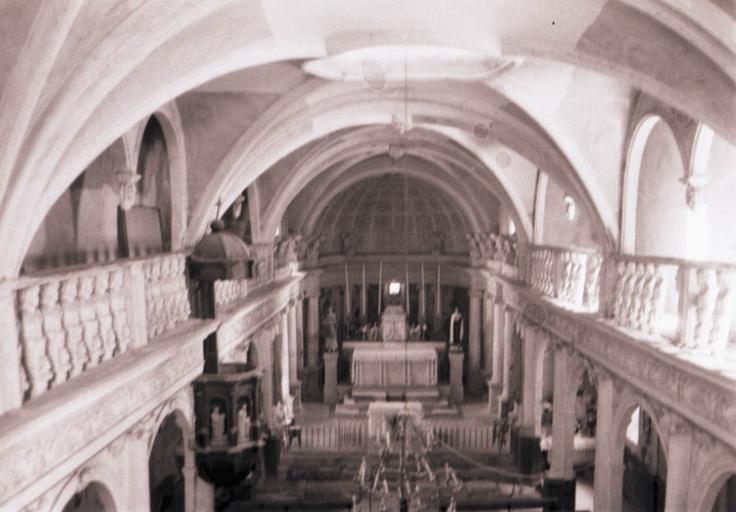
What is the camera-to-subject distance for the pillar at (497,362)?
1941cm

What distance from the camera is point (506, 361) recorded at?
18453 mm

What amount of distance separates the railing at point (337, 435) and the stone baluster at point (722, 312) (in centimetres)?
1212

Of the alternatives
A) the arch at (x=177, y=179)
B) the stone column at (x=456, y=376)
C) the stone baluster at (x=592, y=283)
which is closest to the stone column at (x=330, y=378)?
the stone column at (x=456, y=376)

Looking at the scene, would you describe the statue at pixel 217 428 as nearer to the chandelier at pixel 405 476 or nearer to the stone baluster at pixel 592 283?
the chandelier at pixel 405 476

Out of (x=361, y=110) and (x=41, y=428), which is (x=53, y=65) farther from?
(x=361, y=110)

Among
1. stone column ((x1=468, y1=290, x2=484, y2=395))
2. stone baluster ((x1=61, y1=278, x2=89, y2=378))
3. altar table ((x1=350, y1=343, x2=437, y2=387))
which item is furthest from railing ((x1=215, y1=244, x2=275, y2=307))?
stone column ((x1=468, y1=290, x2=484, y2=395))

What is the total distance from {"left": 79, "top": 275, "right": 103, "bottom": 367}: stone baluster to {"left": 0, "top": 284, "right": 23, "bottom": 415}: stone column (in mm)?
1022

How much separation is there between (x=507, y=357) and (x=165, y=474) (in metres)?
9.74

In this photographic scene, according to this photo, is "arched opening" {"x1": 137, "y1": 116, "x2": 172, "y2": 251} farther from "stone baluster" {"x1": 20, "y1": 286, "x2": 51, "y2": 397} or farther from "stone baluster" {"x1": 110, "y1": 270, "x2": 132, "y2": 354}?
"stone baluster" {"x1": 20, "y1": 286, "x2": 51, "y2": 397}

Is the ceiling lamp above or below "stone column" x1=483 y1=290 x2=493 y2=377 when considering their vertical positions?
above

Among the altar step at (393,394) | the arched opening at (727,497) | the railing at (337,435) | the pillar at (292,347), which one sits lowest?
the railing at (337,435)

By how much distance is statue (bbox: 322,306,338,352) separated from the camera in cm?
2236

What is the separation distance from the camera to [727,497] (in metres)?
10.9

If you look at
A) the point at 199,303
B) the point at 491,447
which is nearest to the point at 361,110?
the point at 199,303
